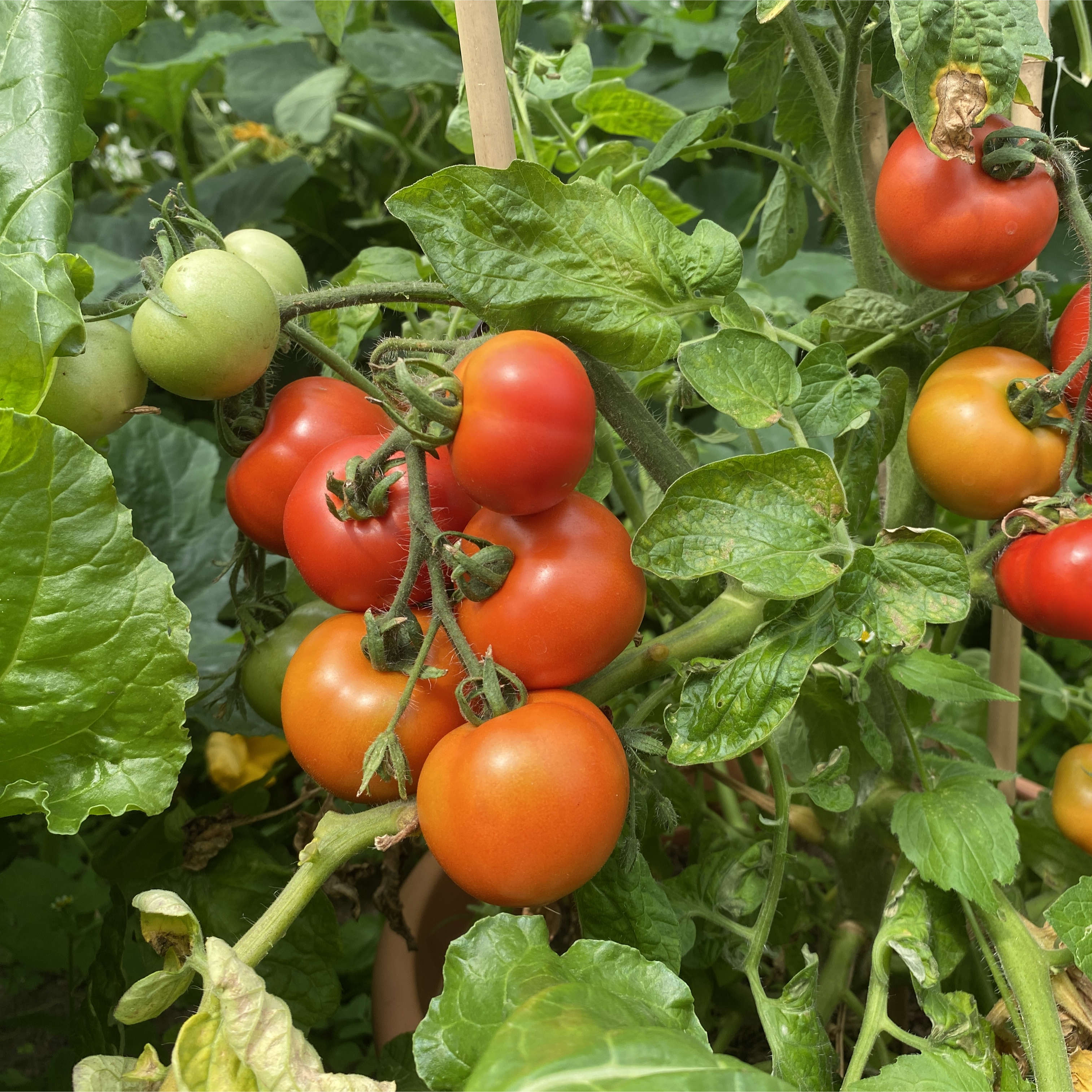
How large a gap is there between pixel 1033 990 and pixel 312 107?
1433 mm

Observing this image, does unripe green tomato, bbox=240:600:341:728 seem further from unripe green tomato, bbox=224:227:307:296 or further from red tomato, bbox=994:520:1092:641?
red tomato, bbox=994:520:1092:641

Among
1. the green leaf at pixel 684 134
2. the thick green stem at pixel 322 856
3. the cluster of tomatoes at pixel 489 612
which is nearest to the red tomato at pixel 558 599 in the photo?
the cluster of tomatoes at pixel 489 612

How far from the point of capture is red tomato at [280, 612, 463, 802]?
0.51m

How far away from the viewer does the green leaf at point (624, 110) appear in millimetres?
913

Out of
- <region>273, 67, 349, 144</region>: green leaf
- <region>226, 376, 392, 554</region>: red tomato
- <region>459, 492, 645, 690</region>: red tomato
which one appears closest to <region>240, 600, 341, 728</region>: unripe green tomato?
<region>226, 376, 392, 554</region>: red tomato

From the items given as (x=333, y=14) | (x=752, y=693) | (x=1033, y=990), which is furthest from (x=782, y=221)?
(x=1033, y=990)

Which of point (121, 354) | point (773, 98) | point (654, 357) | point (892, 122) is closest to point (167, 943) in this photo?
point (121, 354)

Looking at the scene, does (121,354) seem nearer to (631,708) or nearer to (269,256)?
(269,256)

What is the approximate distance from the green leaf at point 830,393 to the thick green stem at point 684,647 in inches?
4.6

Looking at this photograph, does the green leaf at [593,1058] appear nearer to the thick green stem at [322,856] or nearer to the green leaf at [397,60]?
the thick green stem at [322,856]

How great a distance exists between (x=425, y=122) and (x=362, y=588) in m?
1.32

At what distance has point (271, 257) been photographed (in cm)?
57

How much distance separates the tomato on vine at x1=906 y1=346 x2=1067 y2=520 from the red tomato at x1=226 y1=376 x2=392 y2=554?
0.36 metres

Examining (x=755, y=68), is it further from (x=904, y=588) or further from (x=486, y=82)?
(x=904, y=588)
